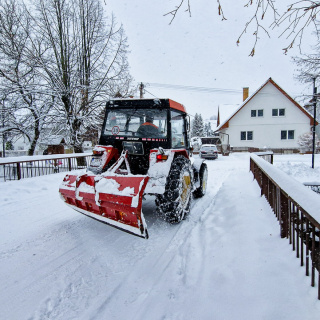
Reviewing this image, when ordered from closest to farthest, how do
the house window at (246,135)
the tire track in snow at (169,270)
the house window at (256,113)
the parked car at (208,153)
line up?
the tire track in snow at (169,270) → the parked car at (208,153) → the house window at (256,113) → the house window at (246,135)

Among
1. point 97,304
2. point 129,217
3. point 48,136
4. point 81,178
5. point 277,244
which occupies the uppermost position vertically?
point 48,136

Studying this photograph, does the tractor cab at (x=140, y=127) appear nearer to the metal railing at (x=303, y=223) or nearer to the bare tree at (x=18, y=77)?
the metal railing at (x=303, y=223)

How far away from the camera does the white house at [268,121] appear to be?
88.7 feet

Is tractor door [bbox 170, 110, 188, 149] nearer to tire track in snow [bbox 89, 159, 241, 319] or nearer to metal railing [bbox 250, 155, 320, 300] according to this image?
tire track in snow [bbox 89, 159, 241, 319]

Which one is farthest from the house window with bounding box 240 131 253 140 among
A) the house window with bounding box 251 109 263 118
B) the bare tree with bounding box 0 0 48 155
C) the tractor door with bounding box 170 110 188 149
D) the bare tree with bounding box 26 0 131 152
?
the tractor door with bounding box 170 110 188 149

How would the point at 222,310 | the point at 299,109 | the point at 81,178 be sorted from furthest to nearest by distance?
the point at 299,109 < the point at 81,178 < the point at 222,310

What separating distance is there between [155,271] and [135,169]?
7.35ft

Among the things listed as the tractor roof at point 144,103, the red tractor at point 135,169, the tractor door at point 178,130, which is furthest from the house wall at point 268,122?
the tractor roof at point 144,103

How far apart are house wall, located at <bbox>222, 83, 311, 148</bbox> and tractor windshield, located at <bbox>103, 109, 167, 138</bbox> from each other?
25706mm

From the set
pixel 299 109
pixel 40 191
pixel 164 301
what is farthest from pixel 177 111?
pixel 299 109

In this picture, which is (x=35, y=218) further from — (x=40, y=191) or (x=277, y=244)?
(x=277, y=244)

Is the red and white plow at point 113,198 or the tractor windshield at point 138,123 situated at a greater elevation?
the tractor windshield at point 138,123

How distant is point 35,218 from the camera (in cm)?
458

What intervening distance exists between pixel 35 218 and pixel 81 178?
1.70 metres
